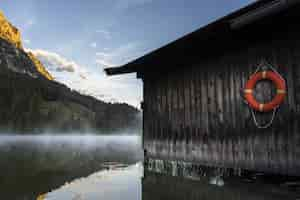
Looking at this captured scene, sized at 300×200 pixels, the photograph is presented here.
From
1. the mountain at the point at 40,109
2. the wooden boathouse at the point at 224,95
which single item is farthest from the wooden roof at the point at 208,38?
the mountain at the point at 40,109

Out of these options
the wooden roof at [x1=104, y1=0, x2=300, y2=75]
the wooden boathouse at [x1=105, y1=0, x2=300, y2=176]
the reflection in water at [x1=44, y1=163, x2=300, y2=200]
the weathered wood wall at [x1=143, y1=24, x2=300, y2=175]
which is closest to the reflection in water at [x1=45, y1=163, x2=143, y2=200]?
the reflection in water at [x1=44, y1=163, x2=300, y2=200]

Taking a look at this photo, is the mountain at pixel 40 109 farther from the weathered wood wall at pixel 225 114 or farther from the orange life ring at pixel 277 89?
the orange life ring at pixel 277 89

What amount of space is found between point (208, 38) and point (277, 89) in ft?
7.59

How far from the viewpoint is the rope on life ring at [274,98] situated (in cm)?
601

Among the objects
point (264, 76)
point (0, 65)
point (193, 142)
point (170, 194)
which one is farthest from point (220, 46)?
point (0, 65)

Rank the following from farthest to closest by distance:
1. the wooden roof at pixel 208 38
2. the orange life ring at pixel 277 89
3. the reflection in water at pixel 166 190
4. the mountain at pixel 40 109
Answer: the mountain at pixel 40 109, the reflection in water at pixel 166 190, the orange life ring at pixel 277 89, the wooden roof at pixel 208 38

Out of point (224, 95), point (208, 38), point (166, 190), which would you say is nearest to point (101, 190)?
point (166, 190)

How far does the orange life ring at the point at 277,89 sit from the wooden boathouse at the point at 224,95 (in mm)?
126

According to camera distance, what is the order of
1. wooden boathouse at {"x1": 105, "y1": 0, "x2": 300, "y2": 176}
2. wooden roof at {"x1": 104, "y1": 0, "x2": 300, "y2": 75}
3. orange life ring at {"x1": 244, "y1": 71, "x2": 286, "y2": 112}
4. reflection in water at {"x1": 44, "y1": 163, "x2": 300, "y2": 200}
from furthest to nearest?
reflection in water at {"x1": 44, "y1": 163, "x2": 300, "y2": 200} < orange life ring at {"x1": 244, "y1": 71, "x2": 286, "y2": 112} < wooden boathouse at {"x1": 105, "y1": 0, "x2": 300, "y2": 176} < wooden roof at {"x1": 104, "y1": 0, "x2": 300, "y2": 75}

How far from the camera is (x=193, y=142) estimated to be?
815 centimetres

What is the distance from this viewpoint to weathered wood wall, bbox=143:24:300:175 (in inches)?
233

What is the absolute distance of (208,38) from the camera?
726cm

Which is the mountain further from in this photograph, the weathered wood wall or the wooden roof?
the weathered wood wall

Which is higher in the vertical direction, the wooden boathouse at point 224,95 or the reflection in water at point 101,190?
the wooden boathouse at point 224,95
